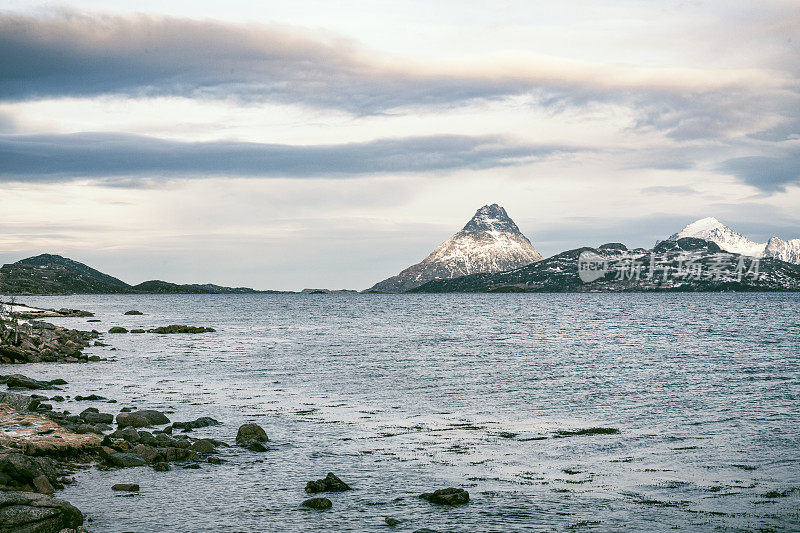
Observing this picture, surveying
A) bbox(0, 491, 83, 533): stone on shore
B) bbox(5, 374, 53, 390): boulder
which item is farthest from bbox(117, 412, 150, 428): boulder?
bbox(0, 491, 83, 533): stone on shore

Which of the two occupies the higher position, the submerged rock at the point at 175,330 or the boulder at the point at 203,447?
→ the boulder at the point at 203,447

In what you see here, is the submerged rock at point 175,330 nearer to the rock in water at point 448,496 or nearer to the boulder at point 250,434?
the boulder at point 250,434

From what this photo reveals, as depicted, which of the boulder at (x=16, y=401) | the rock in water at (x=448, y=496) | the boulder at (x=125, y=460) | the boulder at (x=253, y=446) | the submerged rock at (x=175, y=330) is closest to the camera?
the rock in water at (x=448, y=496)

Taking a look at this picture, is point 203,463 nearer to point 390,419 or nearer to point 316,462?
point 316,462

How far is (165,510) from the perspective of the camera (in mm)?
22562

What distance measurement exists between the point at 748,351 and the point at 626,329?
51022mm

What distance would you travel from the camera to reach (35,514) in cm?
1791

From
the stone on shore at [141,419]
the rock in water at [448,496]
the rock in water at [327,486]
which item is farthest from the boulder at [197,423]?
the rock in water at [448,496]

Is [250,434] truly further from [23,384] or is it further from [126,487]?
Answer: [23,384]

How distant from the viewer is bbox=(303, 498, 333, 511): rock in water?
2336cm

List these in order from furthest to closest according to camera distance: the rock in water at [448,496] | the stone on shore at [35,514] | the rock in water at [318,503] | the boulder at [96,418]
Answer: the boulder at [96,418] < the rock in water at [448,496] < the rock in water at [318,503] < the stone on shore at [35,514]

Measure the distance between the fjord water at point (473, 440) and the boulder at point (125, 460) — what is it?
1.02m

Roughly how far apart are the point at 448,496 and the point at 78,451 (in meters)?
16.0

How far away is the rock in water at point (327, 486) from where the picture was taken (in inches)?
998
